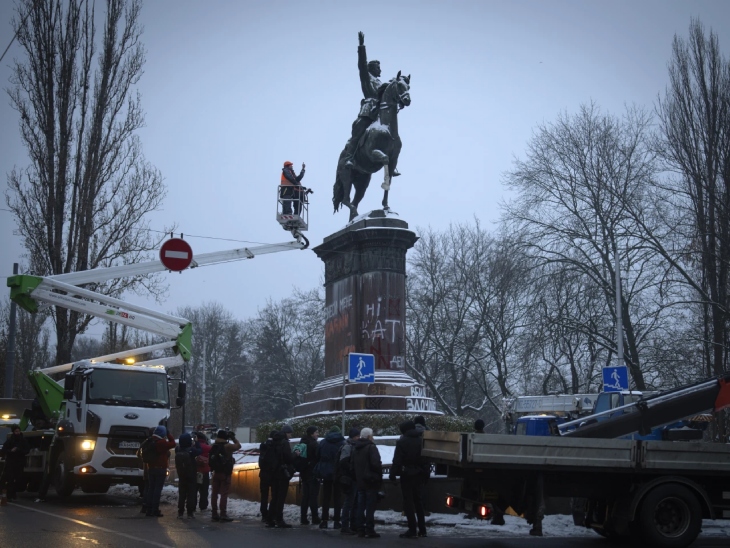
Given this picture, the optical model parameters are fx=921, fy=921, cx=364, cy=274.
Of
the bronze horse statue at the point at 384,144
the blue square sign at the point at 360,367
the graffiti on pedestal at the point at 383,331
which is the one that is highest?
the bronze horse statue at the point at 384,144

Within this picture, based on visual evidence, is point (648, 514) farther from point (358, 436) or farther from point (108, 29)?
point (108, 29)

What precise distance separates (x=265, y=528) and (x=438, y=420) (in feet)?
39.4

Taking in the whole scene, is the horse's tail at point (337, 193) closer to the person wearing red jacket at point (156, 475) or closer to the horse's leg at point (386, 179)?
the horse's leg at point (386, 179)

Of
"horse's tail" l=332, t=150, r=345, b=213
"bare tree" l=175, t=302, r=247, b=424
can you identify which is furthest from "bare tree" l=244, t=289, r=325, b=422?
"horse's tail" l=332, t=150, r=345, b=213

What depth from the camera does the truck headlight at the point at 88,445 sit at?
20.7m

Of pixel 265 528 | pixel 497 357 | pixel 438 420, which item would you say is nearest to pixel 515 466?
pixel 265 528

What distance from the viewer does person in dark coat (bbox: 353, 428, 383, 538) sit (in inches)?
578

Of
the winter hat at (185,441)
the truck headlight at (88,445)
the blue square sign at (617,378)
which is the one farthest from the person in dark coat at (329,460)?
the blue square sign at (617,378)

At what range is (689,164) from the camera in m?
32.1

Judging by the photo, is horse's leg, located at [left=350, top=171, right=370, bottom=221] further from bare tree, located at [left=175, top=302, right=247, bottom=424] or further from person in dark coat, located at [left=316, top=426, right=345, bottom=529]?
bare tree, located at [left=175, top=302, right=247, bottom=424]

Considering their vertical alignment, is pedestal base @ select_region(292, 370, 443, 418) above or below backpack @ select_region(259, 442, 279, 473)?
above

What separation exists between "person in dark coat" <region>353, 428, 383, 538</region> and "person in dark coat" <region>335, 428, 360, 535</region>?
305 millimetres

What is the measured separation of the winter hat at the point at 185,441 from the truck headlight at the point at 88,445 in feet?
12.7

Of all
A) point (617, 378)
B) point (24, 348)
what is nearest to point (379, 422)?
point (617, 378)
